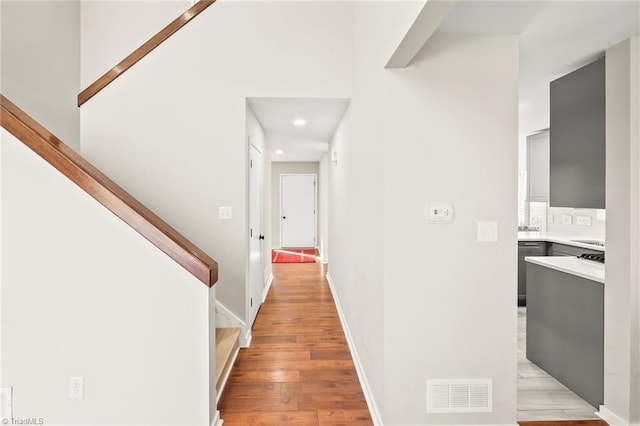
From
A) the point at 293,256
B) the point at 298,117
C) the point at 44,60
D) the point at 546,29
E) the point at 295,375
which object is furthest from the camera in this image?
the point at 293,256

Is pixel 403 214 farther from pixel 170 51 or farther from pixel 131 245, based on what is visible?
pixel 170 51

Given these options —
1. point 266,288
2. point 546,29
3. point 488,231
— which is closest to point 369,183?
point 488,231

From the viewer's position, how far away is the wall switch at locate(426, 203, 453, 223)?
75.5 inches

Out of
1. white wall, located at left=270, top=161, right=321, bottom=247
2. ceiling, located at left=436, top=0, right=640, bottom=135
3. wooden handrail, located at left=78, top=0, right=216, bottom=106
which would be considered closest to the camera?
ceiling, located at left=436, top=0, right=640, bottom=135

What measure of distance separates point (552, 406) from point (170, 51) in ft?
13.0

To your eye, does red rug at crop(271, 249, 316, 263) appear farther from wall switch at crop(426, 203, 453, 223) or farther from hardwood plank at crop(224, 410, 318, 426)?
wall switch at crop(426, 203, 453, 223)

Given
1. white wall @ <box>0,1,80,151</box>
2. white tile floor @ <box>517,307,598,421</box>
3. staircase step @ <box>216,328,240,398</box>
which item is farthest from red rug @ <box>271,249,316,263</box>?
white tile floor @ <box>517,307,598,421</box>

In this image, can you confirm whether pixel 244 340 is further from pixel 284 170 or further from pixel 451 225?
pixel 284 170

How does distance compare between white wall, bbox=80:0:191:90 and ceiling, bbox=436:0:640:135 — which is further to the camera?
white wall, bbox=80:0:191:90

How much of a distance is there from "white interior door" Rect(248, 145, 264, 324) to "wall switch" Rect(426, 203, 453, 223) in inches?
81.0

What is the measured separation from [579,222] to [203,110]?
4.67 metres

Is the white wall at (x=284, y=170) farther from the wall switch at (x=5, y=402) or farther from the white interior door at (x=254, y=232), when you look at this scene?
the wall switch at (x=5, y=402)

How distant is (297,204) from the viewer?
896 centimetres

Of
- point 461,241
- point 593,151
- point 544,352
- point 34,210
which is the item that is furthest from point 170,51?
point 544,352
